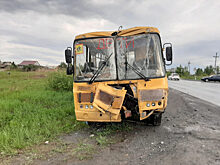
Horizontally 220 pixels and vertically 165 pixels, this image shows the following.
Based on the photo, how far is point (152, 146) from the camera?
3855mm

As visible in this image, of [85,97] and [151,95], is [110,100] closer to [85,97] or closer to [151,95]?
[85,97]

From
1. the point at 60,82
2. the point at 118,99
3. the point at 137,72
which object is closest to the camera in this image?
the point at 118,99

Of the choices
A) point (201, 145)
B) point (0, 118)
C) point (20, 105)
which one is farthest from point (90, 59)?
point (20, 105)

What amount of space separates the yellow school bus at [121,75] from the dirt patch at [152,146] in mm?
570

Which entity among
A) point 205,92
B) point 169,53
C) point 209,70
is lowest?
point 205,92

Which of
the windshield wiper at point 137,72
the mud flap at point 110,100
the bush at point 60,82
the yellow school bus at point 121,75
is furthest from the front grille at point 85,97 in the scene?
the bush at point 60,82

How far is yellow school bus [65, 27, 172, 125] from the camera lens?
4.23 metres

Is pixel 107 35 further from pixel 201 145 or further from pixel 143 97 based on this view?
pixel 201 145

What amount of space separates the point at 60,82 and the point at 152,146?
34.4ft

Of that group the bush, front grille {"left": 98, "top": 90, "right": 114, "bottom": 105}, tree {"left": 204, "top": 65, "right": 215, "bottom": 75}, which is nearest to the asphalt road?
front grille {"left": 98, "top": 90, "right": 114, "bottom": 105}

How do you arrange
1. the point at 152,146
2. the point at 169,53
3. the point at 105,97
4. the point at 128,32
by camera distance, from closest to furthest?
the point at 152,146 → the point at 105,97 → the point at 128,32 → the point at 169,53

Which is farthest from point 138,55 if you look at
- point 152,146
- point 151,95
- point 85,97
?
point 152,146

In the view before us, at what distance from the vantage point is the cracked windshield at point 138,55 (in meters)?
4.52

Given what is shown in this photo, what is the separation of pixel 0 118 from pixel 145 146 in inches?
207
